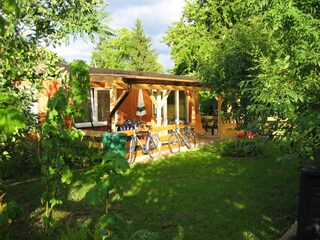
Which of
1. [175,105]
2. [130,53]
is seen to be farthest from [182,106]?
[130,53]

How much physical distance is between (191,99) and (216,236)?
12020 mm

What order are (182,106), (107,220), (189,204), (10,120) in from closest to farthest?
1. (10,120)
2. (107,220)
3. (189,204)
4. (182,106)

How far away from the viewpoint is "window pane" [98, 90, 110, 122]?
15367mm

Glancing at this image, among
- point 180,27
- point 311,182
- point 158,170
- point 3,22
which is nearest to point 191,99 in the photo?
point 158,170

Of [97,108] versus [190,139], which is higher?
[97,108]

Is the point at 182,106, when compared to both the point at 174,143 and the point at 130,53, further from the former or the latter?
the point at 130,53

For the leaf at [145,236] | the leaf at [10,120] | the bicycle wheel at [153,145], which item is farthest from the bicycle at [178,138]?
→ the leaf at [10,120]

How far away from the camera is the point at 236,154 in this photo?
480 inches

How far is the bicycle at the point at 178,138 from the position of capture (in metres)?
13.2

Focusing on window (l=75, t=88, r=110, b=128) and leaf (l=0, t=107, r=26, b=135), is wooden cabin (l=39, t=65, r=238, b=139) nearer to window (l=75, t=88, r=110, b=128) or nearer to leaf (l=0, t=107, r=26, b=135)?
window (l=75, t=88, r=110, b=128)

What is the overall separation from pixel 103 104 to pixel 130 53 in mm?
47525

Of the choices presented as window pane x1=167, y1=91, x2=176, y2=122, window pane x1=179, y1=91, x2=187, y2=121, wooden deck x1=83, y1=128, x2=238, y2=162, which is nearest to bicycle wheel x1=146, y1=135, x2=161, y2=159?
wooden deck x1=83, y1=128, x2=238, y2=162

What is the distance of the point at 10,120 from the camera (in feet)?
5.14

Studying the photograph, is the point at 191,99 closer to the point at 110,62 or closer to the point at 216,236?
the point at 216,236
